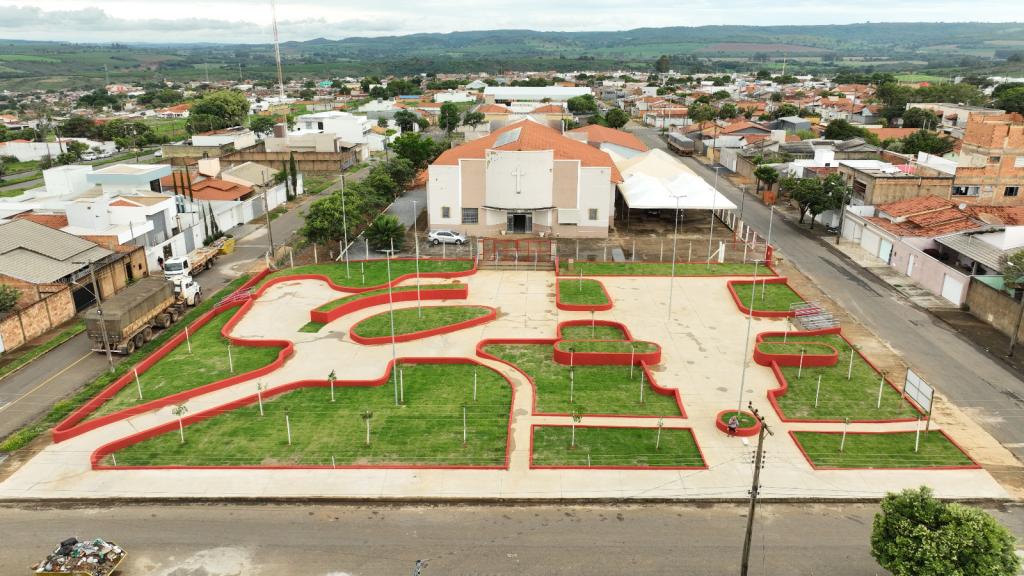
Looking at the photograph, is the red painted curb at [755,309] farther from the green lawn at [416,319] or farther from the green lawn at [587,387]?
the green lawn at [416,319]

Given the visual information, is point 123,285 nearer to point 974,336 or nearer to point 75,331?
point 75,331

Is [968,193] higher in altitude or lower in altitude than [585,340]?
higher

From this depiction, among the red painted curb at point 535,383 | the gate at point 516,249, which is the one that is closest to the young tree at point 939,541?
the red painted curb at point 535,383

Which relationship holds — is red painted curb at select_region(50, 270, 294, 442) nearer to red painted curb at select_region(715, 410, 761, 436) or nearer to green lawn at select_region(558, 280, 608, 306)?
green lawn at select_region(558, 280, 608, 306)

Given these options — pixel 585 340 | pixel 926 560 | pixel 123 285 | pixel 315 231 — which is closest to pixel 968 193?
pixel 585 340

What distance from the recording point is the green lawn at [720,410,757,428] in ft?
89.4

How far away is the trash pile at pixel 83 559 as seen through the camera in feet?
61.9

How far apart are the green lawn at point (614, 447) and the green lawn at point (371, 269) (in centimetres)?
2188

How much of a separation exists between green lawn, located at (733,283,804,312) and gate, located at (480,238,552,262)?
14574mm

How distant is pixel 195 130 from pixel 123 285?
300ft

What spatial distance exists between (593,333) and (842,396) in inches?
511

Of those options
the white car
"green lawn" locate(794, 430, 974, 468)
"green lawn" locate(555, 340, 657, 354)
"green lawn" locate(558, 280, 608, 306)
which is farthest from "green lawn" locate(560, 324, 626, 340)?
the white car

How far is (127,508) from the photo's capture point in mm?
22688

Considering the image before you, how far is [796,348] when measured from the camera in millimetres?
33781
